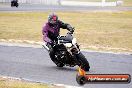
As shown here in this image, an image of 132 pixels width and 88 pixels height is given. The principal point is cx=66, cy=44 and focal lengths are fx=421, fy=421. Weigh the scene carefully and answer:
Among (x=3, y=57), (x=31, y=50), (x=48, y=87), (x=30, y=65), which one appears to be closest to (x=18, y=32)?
(x=31, y=50)

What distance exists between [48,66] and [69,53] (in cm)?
177

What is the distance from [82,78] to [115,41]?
1727cm

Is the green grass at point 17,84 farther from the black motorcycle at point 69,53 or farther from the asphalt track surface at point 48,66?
the black motorcycle at point 69,53

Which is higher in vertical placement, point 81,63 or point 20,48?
point 81,63

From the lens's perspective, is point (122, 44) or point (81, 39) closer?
point (122, 44)

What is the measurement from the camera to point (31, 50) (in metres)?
17.9

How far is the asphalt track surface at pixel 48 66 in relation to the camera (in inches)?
457

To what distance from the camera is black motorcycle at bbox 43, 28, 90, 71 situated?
1209 centimetres

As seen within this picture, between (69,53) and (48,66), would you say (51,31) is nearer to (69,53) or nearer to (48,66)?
(69,53)

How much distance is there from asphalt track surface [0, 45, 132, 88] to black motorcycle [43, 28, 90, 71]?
31cm

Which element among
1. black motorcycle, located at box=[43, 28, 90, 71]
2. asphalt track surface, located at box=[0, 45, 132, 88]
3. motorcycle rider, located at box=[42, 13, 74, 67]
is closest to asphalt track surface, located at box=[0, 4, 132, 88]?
asphalt track surface, located at box=[0, 45, 132, 88]

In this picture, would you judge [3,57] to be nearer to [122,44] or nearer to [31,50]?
[31,50]

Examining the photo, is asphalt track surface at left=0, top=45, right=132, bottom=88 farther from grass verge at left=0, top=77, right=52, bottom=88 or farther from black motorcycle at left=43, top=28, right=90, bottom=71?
grass verge at left=0, top=77, right=52, bottom=88

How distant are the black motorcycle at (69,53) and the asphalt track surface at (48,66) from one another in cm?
31
